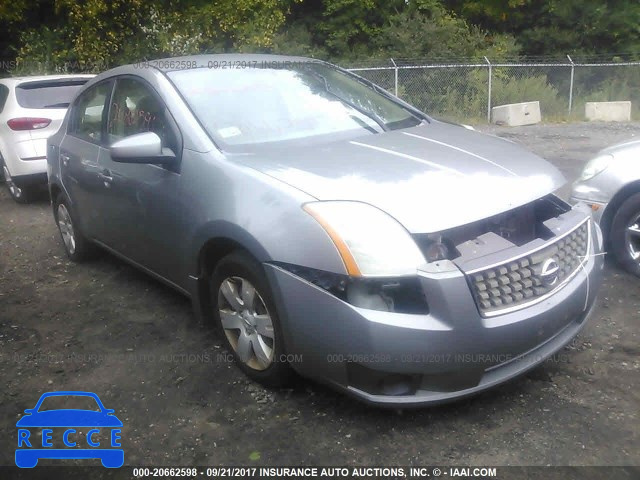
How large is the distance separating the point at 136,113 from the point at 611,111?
12.9 m

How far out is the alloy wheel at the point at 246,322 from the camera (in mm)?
3201

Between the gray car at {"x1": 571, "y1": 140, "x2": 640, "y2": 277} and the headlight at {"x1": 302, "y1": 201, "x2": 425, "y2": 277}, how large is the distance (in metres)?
2.53

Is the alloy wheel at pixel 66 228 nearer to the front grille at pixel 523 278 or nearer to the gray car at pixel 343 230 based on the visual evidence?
the gray car at pixel 343 230

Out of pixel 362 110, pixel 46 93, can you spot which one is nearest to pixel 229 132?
pixel 362 110

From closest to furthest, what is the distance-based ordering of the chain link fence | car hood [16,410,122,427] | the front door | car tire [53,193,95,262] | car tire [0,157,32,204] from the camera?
car hood [16,410,122,427] < the front door < car tire [53,193,95,262] < car tire [0,157,32,204] < the chain link fence

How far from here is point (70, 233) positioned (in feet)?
18.0

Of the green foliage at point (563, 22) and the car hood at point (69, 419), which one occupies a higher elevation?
the green foliage at point (563, 22)

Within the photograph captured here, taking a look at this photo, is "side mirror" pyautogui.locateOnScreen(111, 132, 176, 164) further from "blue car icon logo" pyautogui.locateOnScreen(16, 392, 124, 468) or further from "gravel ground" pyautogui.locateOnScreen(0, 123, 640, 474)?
"blue car icon logo" pyautogui.locateOnScreen(16, 392, 124, 468)

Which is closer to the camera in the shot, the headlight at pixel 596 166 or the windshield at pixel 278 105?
the windshield at pixel 278 105

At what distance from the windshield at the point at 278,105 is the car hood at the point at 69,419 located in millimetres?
1582

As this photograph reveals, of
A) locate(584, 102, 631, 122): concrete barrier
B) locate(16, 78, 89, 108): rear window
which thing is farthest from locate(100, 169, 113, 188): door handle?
locate(584, 102, 631, 122): concrete barrier

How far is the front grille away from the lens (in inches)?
108

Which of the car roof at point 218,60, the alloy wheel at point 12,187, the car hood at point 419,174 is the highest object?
the car roof at point 218,60

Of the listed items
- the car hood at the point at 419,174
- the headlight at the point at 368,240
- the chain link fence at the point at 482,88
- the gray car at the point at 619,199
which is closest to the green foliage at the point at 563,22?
the chain link fence at the point at 482,88
